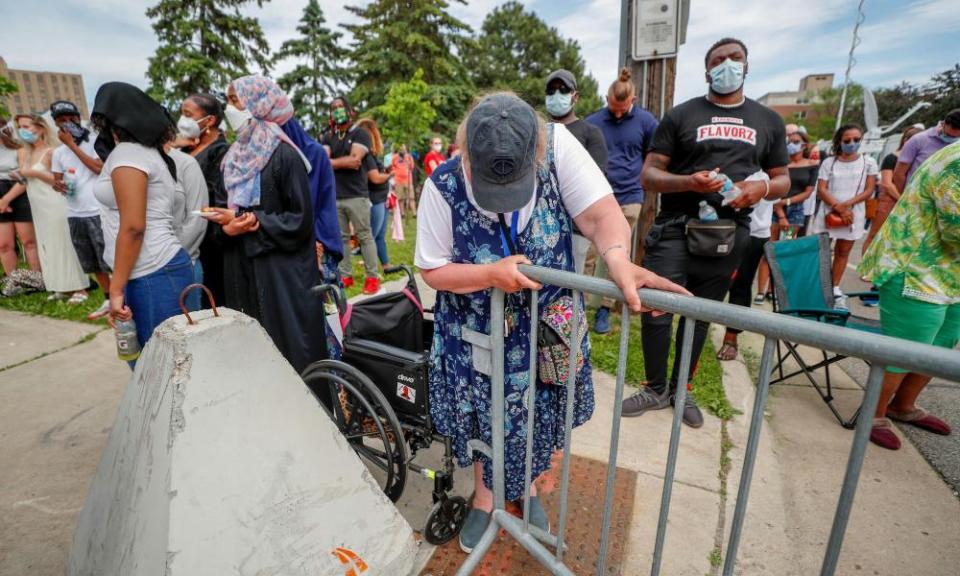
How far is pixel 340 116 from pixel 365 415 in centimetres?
408

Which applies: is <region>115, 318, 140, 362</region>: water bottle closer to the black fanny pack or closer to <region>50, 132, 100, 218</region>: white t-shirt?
the black fanny pack

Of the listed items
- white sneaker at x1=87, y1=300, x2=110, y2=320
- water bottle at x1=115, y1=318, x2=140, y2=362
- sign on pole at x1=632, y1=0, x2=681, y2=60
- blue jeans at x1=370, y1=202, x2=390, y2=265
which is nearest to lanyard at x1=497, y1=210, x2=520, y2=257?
water bottle at x1=115, y1=318, x2=140, y2=362

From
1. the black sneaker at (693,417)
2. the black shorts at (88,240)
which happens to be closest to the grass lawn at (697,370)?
the black sneaker at (693,417)

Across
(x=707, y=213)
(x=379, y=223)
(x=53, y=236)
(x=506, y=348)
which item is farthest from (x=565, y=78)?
(x=53, y=236)

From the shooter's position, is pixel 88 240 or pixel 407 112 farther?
pixel 407 112

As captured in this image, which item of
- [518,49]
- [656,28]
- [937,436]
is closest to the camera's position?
[937,436]

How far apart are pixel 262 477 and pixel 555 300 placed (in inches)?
42.4

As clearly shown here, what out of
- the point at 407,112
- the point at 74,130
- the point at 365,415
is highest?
the point at 407,112

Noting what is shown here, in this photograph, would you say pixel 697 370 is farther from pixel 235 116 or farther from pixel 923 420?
pixel 235 116

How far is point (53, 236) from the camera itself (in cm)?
496

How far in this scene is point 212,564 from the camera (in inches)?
48.1

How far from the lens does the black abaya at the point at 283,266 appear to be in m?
2.37

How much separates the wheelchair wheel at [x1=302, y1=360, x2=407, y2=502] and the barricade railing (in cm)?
41

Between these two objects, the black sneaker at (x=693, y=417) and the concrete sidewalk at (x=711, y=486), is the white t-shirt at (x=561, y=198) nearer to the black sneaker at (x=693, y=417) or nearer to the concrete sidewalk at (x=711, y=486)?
the concrete sidewalk at (x=711, y=486)
